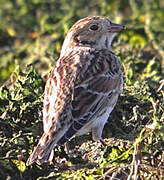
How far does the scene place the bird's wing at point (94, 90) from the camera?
5.11 meters

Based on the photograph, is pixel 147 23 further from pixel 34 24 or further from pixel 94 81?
pixel 94 81

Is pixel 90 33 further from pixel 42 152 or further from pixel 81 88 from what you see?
pixel 42 152

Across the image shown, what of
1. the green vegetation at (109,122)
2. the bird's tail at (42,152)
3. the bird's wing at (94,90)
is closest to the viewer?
the bird's tail at (42,152)

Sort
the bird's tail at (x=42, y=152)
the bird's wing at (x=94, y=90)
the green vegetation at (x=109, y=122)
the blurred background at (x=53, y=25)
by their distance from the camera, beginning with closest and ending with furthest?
1. the bird's tail at (x=42, y=152)
2. the green vegetation at (x=109, y=122)
3. the bird's wing at (x=94, y=90)
4. the blurred background at (x=53, y=25)

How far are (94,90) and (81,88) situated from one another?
15 centimetres

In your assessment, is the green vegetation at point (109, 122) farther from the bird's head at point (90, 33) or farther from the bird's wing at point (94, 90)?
the bird's head at point (90, 33)

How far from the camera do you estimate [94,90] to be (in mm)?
5414

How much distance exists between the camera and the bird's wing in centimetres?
511

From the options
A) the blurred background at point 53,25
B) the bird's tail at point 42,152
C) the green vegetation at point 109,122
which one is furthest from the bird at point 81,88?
the blurred background at point 53,25

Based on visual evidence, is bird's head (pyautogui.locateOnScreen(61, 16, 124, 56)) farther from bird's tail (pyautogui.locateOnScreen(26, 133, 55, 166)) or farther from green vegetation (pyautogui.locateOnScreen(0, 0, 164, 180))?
bird's tail (pyautogui.locateOnScreen(26, 133, 55, 166))

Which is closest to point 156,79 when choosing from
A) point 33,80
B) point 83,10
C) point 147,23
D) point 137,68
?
point 137,68

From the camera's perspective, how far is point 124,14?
31.3ft

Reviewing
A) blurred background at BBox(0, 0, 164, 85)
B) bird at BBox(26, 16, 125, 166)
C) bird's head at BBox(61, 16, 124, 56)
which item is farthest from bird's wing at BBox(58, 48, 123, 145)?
blurred background at BBox(0, 0, 164, 85)

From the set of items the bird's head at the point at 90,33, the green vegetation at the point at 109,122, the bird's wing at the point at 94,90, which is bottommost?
the green vegetation at the point at 109,122
